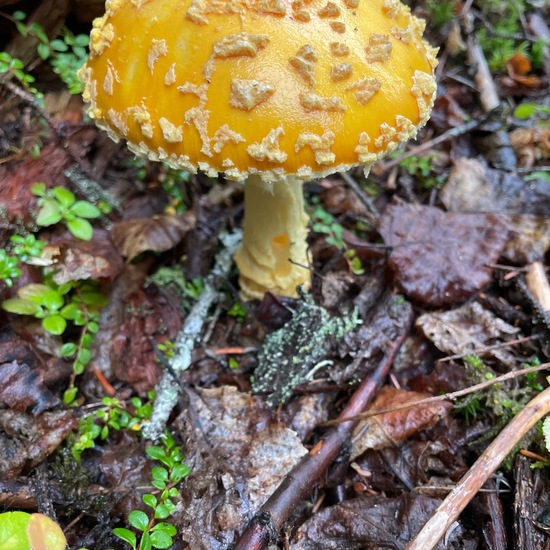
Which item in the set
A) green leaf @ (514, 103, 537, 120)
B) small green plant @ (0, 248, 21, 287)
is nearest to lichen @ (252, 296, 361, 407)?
small green plant @ (0, 248, 21, 287)

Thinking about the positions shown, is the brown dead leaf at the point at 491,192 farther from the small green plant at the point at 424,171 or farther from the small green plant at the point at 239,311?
the small green plant at the point at 239,311

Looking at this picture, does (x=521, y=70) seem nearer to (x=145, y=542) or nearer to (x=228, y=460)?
(x=228, y=460)

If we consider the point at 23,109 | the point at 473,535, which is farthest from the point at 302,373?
the point at 23,109

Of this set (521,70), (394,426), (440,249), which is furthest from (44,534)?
(521,70)

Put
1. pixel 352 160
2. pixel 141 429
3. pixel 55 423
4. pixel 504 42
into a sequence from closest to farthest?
pixel 352 160, pixel 55 423, pixel 141 429, pixel 504 42

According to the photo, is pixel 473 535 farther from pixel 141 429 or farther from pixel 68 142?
pixel 68 142

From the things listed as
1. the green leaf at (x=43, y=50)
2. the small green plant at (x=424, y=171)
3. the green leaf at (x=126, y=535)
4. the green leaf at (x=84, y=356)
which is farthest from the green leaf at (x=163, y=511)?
the small green plant at (x=424, y=171)
